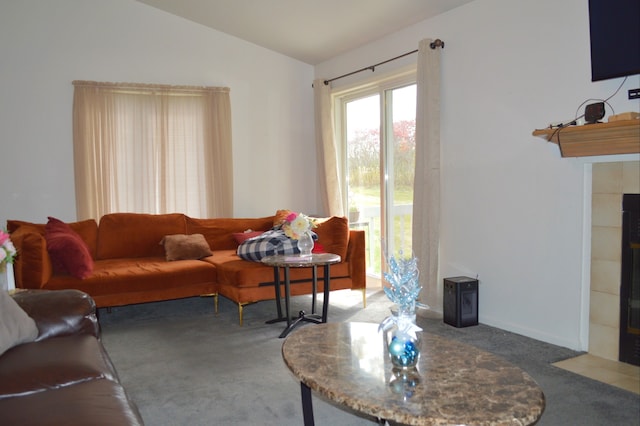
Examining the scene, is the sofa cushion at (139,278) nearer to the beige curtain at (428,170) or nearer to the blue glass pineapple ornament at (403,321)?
the beige curtain at (428,170)

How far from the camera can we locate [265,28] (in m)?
5.23

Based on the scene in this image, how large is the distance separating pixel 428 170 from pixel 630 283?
1.73 metres

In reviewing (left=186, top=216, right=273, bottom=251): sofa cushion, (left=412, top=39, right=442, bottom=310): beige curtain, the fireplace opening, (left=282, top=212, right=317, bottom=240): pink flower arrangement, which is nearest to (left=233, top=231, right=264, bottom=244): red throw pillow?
(left=186, top=216, right=273, bottom=251): sofa cushion

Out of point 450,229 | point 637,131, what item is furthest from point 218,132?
point 637,131

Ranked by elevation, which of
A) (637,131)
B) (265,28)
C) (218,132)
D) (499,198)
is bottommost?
(499,198)

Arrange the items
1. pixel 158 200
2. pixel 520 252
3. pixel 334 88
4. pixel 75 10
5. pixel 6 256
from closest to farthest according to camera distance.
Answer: pixel 6 256 < pixel 520 252 < pixel 75 10 < pixel 158 200 < pixel 334 88

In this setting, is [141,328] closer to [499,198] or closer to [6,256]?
[6,256]

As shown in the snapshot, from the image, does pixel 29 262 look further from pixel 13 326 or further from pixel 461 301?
pixel 461 301

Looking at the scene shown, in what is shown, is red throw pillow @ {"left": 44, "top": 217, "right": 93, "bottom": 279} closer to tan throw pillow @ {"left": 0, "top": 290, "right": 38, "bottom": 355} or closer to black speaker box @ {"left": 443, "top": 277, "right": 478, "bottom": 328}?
tan throw pillow @ {"left": 0, "top": 290, "right": 38, "bottom": 355}

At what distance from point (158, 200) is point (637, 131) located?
4.22 metres

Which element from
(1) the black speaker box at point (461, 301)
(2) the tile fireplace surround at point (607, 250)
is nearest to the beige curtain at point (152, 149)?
(1) the black speaker box at point (461, 301)

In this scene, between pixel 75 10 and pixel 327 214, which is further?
pixel 327 214

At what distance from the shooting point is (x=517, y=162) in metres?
3.66

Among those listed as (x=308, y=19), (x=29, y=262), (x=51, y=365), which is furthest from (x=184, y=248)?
(x=51, y=365)
